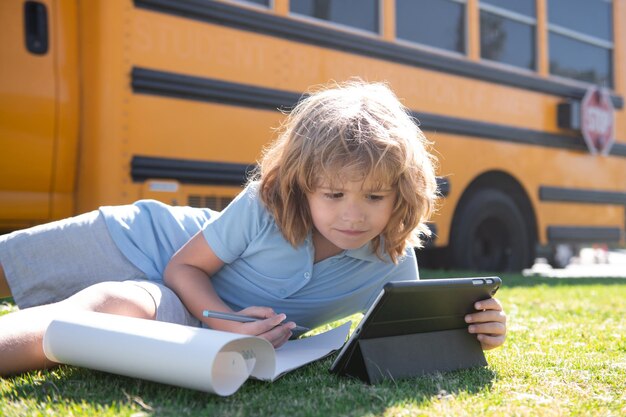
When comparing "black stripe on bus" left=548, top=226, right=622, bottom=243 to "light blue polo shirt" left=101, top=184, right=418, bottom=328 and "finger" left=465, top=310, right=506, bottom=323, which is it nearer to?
"light blue polo shirt" left=101, top=184, right=418, bottom=328

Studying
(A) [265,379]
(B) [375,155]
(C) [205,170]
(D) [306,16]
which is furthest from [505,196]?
(A) [265,379]

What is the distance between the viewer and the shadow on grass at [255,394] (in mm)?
1096

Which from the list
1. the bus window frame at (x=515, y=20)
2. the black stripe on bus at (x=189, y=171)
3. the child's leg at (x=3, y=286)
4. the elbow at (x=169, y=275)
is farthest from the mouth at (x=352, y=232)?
the bus window frame at (x=515, y=20)

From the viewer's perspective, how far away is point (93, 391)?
1.20 meters

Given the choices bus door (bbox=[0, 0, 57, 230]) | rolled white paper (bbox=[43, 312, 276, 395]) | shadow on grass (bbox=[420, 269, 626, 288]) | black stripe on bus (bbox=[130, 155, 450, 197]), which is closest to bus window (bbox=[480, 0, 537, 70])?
shadow on grass (bbox=[420, 269, 626, 288])

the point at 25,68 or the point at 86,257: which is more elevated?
the point at 25,68

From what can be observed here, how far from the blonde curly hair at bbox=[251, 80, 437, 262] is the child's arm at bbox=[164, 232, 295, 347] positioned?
0.17 m

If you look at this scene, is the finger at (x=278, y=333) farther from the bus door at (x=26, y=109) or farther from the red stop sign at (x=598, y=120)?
the red stop sign at (x=598, y=120)

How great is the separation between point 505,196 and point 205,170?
183cm

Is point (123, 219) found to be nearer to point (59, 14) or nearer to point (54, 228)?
point (54, 228)

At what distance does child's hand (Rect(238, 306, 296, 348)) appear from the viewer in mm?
1367

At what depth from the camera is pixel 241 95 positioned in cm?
275

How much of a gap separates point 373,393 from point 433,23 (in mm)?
2648

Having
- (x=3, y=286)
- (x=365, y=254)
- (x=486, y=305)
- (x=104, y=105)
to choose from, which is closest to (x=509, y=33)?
(x=104, y=105)
